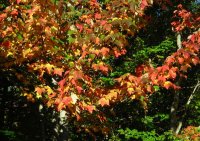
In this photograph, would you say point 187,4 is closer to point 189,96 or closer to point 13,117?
point 189,96

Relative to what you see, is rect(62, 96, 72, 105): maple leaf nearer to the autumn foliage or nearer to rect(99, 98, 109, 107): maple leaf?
the autumn foliage

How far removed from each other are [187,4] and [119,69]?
14.2 feet

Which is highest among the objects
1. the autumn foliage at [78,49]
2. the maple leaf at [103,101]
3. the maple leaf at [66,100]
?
the autumn foliage at [78,49]

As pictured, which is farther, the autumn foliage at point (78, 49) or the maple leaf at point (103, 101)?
the maple leaf at point (103, 101)

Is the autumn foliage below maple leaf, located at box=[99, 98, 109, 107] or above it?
above

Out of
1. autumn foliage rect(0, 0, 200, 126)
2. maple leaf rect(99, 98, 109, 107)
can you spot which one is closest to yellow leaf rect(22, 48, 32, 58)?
autumn foliage rect(0, 0, 200, 126)

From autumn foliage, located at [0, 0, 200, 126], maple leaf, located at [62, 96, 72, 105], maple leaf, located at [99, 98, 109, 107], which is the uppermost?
autumn foliage, located at [0, 0, 200, 126]

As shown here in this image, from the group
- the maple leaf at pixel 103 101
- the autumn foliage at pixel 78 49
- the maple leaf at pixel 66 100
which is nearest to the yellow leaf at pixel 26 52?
the autumn foliage at pixel 78 49

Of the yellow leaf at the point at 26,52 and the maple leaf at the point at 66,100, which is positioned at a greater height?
the yellow leaf at the point at 26,52

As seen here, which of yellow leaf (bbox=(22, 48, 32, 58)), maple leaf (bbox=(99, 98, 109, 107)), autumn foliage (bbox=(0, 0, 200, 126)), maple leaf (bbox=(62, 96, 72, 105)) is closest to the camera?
maple leaf (bbox=(62, 96, 72, 105))

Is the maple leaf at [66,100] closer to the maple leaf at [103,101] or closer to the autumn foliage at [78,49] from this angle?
the autumn foliage at [78,49]

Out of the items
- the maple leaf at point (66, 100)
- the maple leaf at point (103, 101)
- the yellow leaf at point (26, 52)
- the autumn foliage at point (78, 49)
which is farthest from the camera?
the yellow leaf at point (26, 52)

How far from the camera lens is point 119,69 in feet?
31.9

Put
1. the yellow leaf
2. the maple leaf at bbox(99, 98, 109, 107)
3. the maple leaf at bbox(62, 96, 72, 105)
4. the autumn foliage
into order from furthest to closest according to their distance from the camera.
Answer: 1. the yellow leaf
2. the maple leaf at bbox(99, 98, 109, 107)
3. the autumn foliage
4. the maple leaf at bbox(62, 96, 72, 105)
